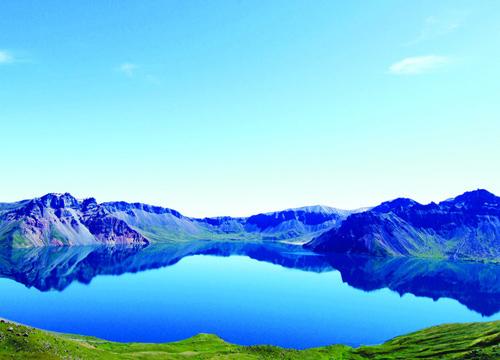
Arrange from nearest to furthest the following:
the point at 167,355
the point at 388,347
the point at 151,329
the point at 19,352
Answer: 1. the point at 19,352
2. the point at 167,355
3. the point at 388,347
4. the point at 151,329

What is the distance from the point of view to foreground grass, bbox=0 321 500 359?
58.2m

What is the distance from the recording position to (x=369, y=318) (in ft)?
623

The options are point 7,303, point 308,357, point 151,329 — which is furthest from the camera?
point 7,303

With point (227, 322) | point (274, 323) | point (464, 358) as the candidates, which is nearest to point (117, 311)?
point (227, 322)

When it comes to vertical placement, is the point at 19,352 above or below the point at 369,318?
above

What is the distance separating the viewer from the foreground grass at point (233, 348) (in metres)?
58.2

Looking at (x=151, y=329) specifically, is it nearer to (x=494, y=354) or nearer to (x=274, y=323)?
(x=274, y=323)

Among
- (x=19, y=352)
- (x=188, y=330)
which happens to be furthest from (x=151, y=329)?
(x=19, y=352)

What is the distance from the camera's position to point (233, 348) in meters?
102

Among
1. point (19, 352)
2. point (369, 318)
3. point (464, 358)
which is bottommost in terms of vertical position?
point (369, 318)

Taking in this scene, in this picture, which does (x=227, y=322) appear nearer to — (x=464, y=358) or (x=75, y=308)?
(x=75, y=308)

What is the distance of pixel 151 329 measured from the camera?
147m

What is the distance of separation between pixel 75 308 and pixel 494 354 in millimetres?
177935

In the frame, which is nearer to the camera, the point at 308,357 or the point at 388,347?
the point at 308,357
